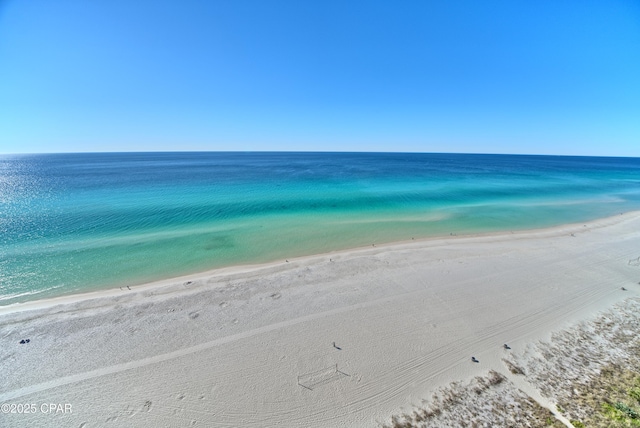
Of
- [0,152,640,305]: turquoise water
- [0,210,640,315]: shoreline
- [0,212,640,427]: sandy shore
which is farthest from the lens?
[0,152,640,305]: turquoise water

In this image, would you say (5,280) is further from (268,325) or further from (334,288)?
(334,288)

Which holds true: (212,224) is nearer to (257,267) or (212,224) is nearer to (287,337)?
(257,267)

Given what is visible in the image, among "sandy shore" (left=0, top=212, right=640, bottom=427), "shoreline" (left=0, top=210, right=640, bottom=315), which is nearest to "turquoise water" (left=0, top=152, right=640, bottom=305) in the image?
"shoreline" (left=0, top=210, right=640, bottom=315)

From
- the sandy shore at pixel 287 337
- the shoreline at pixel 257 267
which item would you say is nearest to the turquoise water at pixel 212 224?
the shoreline at pixel 257 267

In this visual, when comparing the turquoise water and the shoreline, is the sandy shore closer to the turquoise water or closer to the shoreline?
the shoreline

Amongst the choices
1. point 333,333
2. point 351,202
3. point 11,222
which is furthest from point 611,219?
point 11,222

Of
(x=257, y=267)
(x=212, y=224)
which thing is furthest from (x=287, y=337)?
(x=212, y=224)
